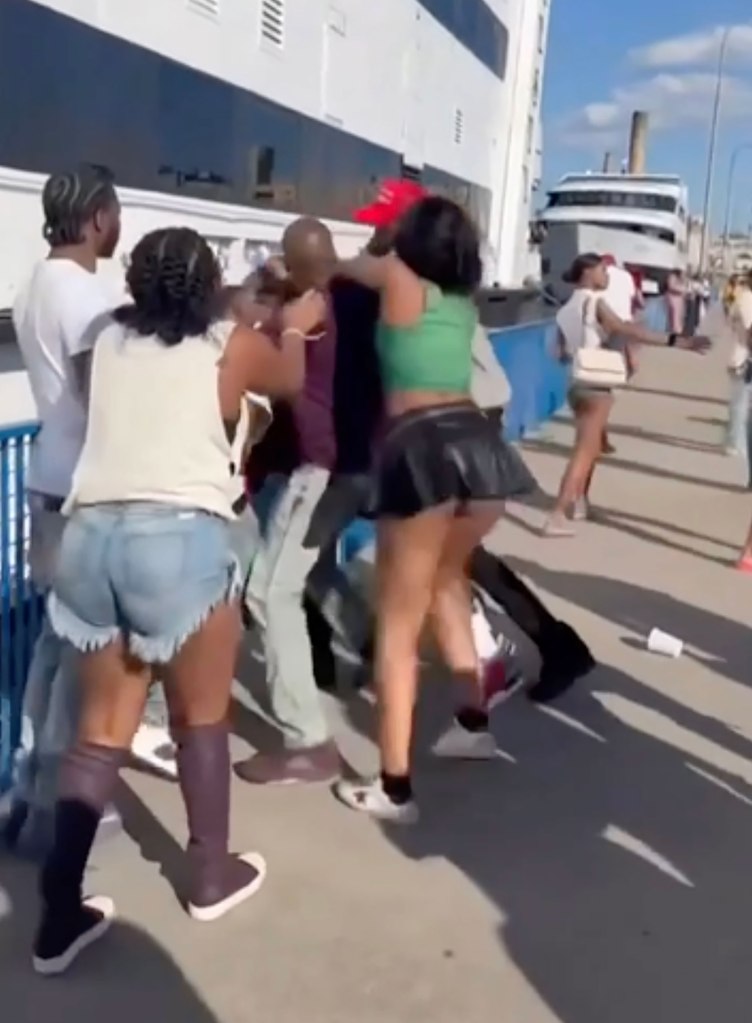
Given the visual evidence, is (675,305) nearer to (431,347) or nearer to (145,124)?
(145,124)

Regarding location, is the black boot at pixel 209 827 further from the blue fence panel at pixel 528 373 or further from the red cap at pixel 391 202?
the blue fence panel at pixel 528 373

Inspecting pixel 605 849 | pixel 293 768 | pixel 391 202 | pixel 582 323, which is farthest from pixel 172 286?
pixel 582 323

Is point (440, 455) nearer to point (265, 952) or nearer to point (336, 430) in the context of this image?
point (336, 430)

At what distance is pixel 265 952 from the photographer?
376 centimetres

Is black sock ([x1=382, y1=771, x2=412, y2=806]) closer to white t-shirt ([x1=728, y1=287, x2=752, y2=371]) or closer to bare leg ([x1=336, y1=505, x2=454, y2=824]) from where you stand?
bare leg ([x1=336, y1=505, x2=454, y2=824])

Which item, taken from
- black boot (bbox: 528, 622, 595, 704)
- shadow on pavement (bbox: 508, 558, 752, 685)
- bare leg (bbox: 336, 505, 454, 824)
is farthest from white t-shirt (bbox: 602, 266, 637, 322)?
bare leg (bbox: 336, 505, 454, 824)

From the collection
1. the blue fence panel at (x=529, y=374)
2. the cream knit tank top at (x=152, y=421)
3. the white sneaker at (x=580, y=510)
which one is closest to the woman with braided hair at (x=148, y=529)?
the cream knit tank top at (x=152, y=421)

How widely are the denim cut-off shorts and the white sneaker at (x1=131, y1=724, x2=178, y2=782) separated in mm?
1351

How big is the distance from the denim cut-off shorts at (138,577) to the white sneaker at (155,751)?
1.35m

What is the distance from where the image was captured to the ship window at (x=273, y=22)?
13.2 m

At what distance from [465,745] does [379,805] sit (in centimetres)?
64

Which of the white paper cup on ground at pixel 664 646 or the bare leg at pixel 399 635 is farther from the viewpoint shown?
the white paper cup on ground at pixel 664 646

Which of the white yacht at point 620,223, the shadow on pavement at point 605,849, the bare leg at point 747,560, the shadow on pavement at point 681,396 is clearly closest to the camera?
the shadow on pavement at point 605,849

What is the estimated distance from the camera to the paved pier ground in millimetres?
3572
